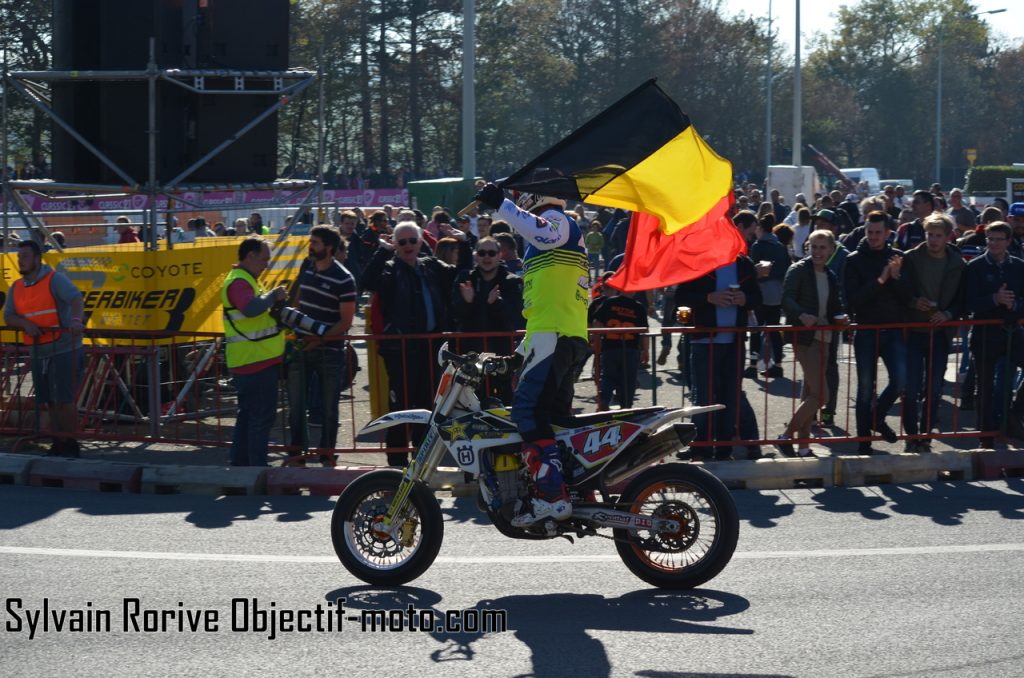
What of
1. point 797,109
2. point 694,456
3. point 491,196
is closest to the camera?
point 491,196

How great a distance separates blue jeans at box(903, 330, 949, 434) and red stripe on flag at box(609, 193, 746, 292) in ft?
10.0

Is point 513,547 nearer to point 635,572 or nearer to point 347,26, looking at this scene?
point 635,572

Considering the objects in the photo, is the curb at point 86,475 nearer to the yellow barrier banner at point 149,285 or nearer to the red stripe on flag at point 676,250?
the yellow barrier banner at point 149,285

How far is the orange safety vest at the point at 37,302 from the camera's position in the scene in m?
10.9

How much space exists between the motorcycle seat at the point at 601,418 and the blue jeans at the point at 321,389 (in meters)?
3.54

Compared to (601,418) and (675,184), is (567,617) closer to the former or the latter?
(601,418)

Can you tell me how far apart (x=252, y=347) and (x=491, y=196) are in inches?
153

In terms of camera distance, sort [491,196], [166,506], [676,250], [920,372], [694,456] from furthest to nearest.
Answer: [920,372] < [694,456] < [166,506] < [676,250] < [491,196]

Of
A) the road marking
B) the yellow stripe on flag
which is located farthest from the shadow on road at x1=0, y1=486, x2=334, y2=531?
the yellow stripe on flag

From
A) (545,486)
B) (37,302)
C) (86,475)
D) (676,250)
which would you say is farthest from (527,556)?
(37,302)

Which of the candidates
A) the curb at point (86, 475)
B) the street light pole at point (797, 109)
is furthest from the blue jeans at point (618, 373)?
the street light pole at point (797, 109)

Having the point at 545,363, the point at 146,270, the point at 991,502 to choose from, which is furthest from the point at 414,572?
the point at 146,270

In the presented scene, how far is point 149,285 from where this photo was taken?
12344mm

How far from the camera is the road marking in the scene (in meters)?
7.57
